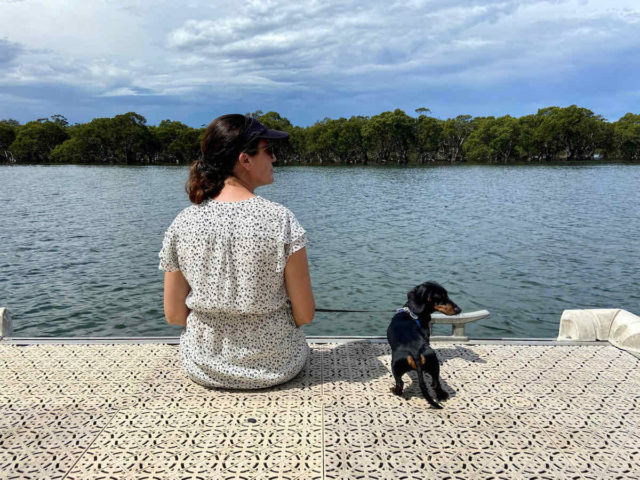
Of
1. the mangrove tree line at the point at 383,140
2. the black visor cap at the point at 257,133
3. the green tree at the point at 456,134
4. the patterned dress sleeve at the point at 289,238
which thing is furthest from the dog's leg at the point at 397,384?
the green tree at the point at 456,134

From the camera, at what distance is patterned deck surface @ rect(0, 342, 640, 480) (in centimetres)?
225

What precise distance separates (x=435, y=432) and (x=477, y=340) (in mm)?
1502

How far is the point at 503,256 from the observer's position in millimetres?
13133

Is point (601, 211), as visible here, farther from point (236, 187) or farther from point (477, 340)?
point (236, 187)

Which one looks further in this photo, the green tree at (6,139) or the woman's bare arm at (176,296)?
the green tree at (6,139)

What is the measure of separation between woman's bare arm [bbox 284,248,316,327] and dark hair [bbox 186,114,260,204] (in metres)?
0.60

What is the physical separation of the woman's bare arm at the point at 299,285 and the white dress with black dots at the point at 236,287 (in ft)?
0.14

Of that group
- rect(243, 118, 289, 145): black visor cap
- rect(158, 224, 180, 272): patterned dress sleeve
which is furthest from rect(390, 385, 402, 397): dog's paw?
rect(243, 118, 289, 145): black visor cap

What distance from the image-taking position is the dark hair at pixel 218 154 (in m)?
2.48

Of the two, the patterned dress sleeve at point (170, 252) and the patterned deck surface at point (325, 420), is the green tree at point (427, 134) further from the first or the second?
the patterned dress sleeve at point (170, 252)

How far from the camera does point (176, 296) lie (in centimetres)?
281

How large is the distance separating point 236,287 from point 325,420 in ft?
3.13

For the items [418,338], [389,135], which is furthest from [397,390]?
[389,135]

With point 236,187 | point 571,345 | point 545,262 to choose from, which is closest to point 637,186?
point 545,262
